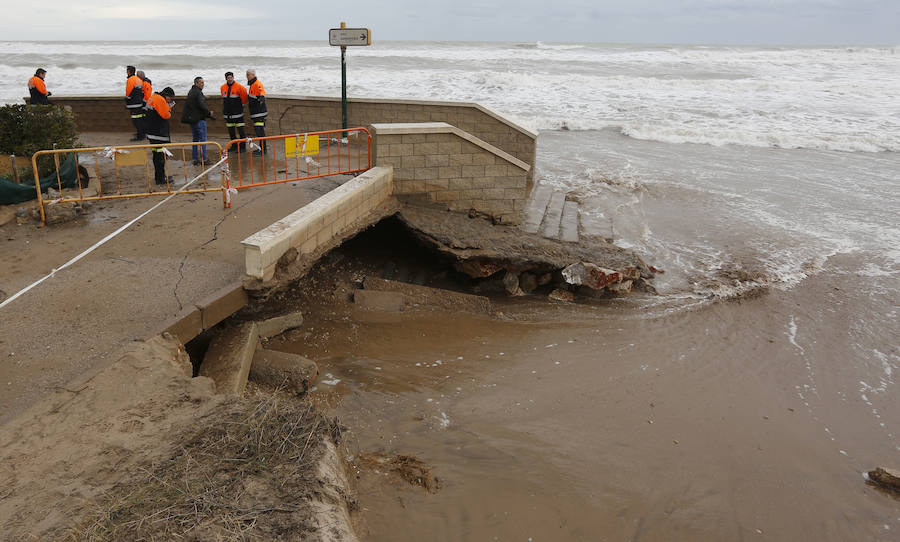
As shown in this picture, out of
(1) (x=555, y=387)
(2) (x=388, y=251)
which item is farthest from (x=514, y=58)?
(1) (x=555, y=387)

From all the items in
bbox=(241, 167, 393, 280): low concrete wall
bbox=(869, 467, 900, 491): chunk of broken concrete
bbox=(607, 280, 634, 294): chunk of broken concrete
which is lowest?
bbox=(869, 467, 900, 491): chunk of broken concrete

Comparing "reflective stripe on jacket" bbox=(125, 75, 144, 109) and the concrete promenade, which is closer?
the concrete promenade

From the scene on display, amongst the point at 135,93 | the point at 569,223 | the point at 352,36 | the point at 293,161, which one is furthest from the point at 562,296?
the point at 135,93

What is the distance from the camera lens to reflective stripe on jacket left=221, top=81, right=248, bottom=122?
1164 centimetres

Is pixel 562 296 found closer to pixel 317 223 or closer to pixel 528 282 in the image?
pixel 528 282

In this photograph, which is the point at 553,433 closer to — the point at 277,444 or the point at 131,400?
the point at 277,444

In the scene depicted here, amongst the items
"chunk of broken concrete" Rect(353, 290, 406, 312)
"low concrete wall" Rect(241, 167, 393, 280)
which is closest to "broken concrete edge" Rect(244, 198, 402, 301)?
"low concrete wall" Rect(241, 167, 393, 280)

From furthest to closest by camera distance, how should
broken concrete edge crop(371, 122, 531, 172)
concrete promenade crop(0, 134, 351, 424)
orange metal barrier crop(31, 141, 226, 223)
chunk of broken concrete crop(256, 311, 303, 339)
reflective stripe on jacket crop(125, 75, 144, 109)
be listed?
reflective stripe on jacket crop(125, 75, 144, 109)
broken concrete edge crop(371, 122, 531, 172)
orange metal barrier crop(31, 141, 226, 223)
chunk of broken concrete crop(256, 311, 303, 339)
concrete promenade crop(0, 134, 351, 424)

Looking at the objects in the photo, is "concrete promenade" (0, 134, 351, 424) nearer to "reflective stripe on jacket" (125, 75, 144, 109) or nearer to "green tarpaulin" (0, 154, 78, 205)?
"green tarpaulin" (0, 154, 78, 205)

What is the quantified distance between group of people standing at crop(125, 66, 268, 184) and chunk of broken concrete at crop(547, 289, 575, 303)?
548cm

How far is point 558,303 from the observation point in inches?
372

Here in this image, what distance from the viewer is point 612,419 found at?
6.43m

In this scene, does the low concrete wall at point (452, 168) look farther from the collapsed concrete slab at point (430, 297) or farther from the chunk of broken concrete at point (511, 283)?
the collapsed concrete slab at point (430, 297)

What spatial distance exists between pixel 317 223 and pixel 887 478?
646 cm
